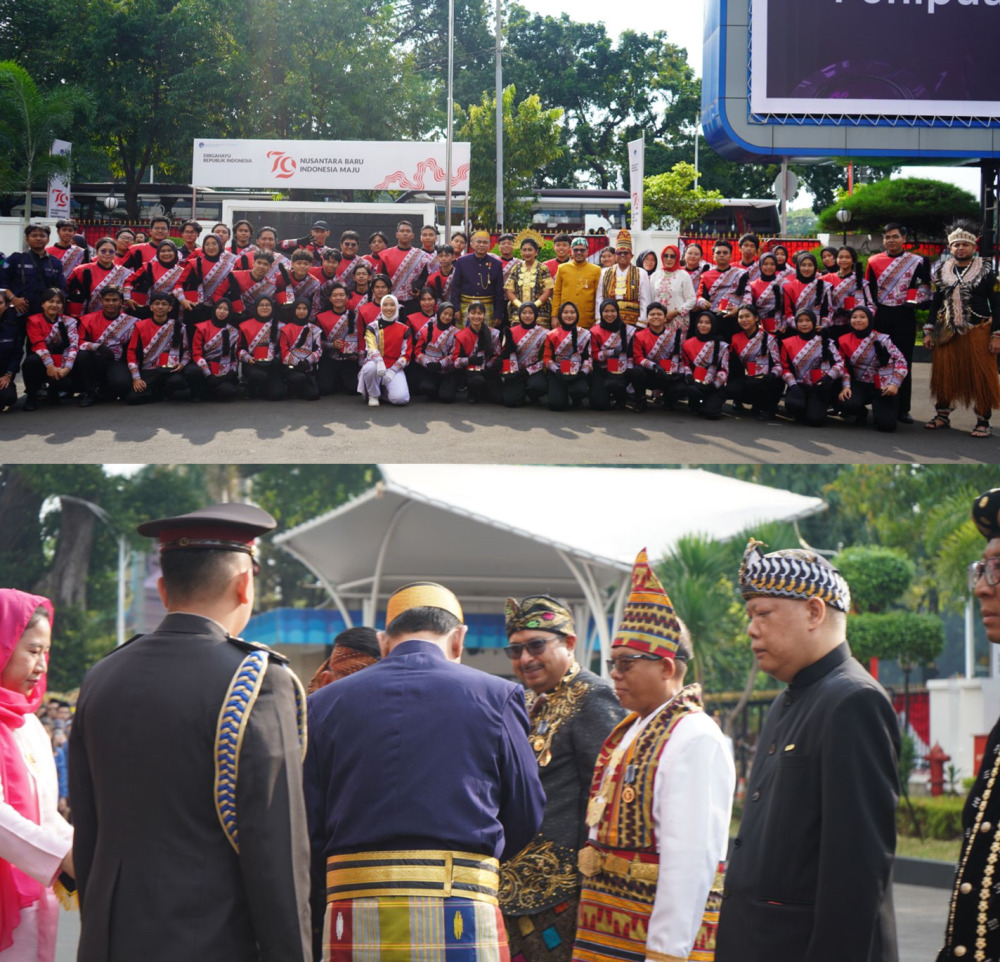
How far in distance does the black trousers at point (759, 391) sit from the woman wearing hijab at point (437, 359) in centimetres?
249

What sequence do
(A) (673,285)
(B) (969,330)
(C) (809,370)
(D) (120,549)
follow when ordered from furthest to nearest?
(D) (120,549) < (A) (673,285) < (C) (809,370) < (B) (969,330)

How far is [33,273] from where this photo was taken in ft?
37.2

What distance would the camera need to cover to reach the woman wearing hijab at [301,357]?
37.7ft

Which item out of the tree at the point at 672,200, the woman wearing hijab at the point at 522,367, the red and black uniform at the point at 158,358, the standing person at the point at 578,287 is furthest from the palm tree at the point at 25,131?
the woman wearing hijab at the point at 522,367

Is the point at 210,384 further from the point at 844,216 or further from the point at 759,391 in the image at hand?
the point at 844,216

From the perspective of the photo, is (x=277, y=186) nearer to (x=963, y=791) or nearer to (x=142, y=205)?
(x=142, y=205)

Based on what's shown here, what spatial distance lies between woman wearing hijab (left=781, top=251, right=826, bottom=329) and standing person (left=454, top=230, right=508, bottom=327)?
7.49 ft

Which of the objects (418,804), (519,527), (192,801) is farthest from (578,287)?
(192,801)

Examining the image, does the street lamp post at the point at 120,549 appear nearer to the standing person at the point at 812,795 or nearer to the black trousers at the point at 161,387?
the black trousers at the point at 161,387

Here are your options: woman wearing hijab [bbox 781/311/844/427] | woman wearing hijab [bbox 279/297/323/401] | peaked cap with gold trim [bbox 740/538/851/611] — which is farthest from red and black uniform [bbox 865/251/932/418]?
peaked cap with gold trim [bbox 740/538/851/611]

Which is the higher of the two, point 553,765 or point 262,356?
point 262,356

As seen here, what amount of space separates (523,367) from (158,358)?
322 cm

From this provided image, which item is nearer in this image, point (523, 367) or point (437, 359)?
point (523, 367)

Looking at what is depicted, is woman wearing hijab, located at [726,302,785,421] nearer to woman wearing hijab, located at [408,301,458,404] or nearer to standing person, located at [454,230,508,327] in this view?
standing person, located at [454,230,508,327]
